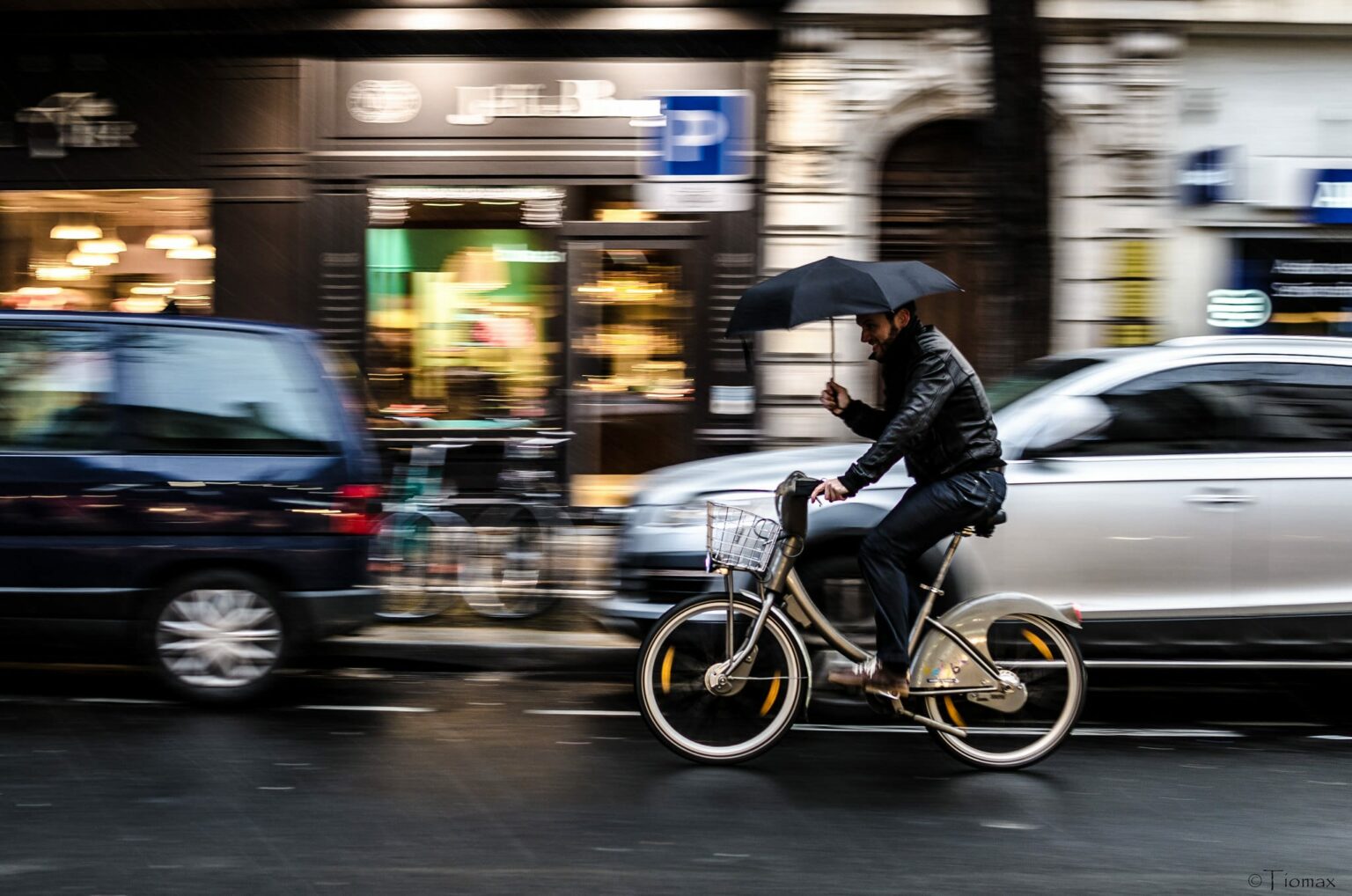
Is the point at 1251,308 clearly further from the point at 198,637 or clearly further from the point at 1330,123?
the point at 198,637

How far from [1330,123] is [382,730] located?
1036 centimetres

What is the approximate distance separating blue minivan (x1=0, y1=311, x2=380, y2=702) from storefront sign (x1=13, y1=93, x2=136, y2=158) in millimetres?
6389

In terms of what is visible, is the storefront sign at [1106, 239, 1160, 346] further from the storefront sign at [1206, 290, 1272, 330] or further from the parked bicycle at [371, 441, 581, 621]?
the parked bicycle at [371, 441, 581, 621]

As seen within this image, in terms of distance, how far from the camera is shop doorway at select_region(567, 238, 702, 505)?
40.2 feet

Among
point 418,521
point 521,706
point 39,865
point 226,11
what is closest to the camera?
point 39,865

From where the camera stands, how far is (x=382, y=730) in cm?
613

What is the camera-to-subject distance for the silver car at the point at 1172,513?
6.26 meters

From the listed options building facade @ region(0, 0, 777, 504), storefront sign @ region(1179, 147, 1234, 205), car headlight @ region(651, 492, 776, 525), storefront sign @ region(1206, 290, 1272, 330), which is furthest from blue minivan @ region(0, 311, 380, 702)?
storefront sign @ region(1206, 290, 1272, 330)

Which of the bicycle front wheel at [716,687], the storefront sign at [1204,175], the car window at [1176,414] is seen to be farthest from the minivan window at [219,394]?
the storefront sign at [1204,175]

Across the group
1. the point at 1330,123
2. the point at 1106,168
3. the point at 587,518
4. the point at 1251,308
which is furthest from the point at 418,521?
the point at 1330,123

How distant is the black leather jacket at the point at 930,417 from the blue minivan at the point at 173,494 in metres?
2.57

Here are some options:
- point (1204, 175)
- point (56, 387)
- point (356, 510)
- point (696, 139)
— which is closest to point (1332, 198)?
point (1204, 175)

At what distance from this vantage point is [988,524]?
5449 mm

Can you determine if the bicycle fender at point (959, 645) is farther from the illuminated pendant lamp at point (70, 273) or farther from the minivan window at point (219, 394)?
the illuminated pendant lamp at point (70, 273)
